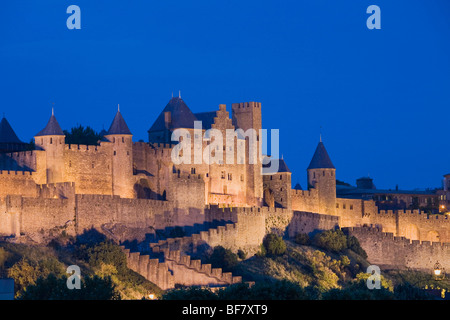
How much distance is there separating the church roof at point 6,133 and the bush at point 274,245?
59.1ft

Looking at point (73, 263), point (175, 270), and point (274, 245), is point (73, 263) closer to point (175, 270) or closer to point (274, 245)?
point (175, 270)

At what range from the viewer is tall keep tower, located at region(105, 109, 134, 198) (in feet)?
311

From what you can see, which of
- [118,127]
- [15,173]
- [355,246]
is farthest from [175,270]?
[355,246]

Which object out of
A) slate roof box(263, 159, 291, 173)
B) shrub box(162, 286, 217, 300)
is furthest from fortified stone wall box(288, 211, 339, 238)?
shrub box(162, 286, 217, 300)

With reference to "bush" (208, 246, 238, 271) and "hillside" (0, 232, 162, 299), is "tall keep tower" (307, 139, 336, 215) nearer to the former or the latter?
"bush" (208, 246, 238, 271)

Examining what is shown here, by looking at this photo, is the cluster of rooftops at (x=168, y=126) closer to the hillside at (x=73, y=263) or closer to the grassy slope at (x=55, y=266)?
the hillside at (x=73, y=263)

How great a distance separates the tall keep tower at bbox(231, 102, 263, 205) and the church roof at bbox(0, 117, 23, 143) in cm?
1657

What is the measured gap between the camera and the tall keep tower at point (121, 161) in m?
94.7

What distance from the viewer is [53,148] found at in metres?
91.2

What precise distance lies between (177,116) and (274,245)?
11966mm

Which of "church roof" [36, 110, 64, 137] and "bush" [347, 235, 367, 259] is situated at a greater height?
"church roof" [36, 110, 64, 137]

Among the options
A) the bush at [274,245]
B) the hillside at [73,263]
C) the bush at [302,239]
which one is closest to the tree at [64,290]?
the hillside at [73,263]
